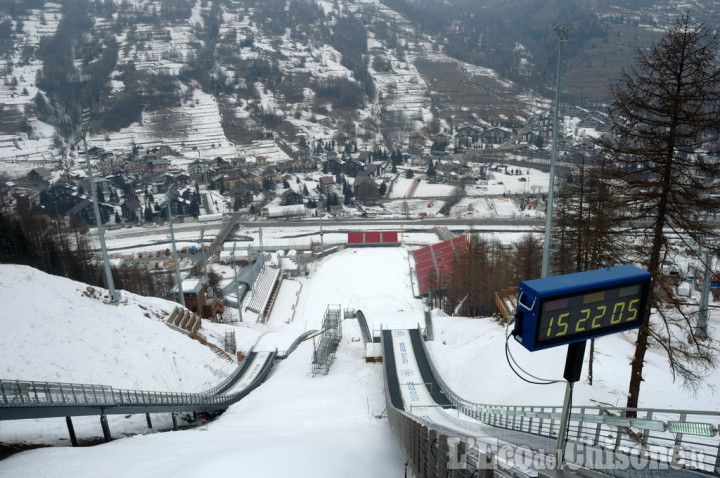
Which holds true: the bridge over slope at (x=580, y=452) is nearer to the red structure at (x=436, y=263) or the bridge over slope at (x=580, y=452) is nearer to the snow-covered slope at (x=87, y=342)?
the snow-covered slope at (x=87, y=342)

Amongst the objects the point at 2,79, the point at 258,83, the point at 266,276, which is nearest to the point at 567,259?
the point at 266,276

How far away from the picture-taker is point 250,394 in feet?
56.8

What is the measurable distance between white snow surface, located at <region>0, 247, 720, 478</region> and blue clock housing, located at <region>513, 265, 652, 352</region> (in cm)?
480

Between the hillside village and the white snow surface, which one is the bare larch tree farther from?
the hillside village

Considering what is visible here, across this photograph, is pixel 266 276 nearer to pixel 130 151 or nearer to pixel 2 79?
pixel 130 151

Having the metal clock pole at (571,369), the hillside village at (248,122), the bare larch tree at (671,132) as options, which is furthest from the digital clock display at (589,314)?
the hillside village at (248,122)

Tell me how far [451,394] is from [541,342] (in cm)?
1220

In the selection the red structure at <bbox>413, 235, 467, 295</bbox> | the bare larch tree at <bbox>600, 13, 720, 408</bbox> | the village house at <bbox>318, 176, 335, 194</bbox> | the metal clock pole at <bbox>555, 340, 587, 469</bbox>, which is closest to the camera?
the metal clock pole at <bbox>555, 340, 587, 469</bbox>

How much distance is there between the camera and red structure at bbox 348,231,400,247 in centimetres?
5322

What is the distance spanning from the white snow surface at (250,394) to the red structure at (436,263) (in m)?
12.0

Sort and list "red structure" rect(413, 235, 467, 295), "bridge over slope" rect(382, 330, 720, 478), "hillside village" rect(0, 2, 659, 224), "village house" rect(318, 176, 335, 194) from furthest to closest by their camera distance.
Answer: "hillside village" rect(0, 2, 659, 224) < "village house" rect(318, 176, 335, 194) < "red structure" rect(413, 235, 467, 295) < "bridge over slope" rect(382, 330, 720, 478)

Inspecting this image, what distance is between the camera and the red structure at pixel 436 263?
122ft

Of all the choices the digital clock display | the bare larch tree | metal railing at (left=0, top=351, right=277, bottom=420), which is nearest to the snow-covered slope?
metal railing at (left=0, top=351, right=277, bottom=420)

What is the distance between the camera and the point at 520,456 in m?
4.21
